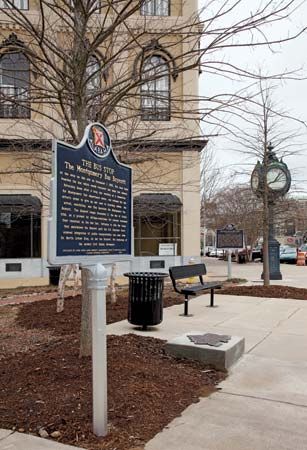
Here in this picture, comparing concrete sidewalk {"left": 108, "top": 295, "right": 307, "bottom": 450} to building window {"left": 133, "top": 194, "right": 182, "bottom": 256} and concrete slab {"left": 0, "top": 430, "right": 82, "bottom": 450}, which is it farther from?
building window {"left": 133, "top": 194, "right": 182, "bottom": 256}

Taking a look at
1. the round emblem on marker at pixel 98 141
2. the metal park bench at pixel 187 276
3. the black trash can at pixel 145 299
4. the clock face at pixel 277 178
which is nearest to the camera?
the round emblem on marker at pixel 98 141

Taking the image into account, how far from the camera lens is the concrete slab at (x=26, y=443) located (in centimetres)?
358

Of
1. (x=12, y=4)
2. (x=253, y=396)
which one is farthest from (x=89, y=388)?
(x=12, y=4)

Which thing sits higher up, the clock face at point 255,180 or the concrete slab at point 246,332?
the clock face at point 255,180

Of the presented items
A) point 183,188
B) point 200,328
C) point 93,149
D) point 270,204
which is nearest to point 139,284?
point 200,328

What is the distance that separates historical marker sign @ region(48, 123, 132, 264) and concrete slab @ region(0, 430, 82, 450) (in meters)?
1.38

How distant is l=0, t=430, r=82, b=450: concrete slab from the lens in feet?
11.7

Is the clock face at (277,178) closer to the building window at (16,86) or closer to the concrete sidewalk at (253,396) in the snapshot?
the concrete sidewalk at (253,396)

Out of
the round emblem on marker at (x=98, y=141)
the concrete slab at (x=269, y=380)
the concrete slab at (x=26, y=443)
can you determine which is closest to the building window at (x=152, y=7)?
the round emblem on marker at (x=98, y=141)

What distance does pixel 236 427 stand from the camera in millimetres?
3984

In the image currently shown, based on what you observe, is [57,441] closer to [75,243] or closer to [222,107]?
[75,243]

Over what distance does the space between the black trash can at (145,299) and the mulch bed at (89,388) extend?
0.69 metres

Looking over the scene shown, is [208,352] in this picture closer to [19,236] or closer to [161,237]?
[19,236]

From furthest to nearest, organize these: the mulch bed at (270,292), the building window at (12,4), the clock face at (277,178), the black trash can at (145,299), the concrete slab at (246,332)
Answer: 1. the clock face at (277,178)
2. the mulch bed at (270,292)
3. the black trash can at (145,299)
4. the concrete slab at (246,332)
5. the building window at (12,4)
